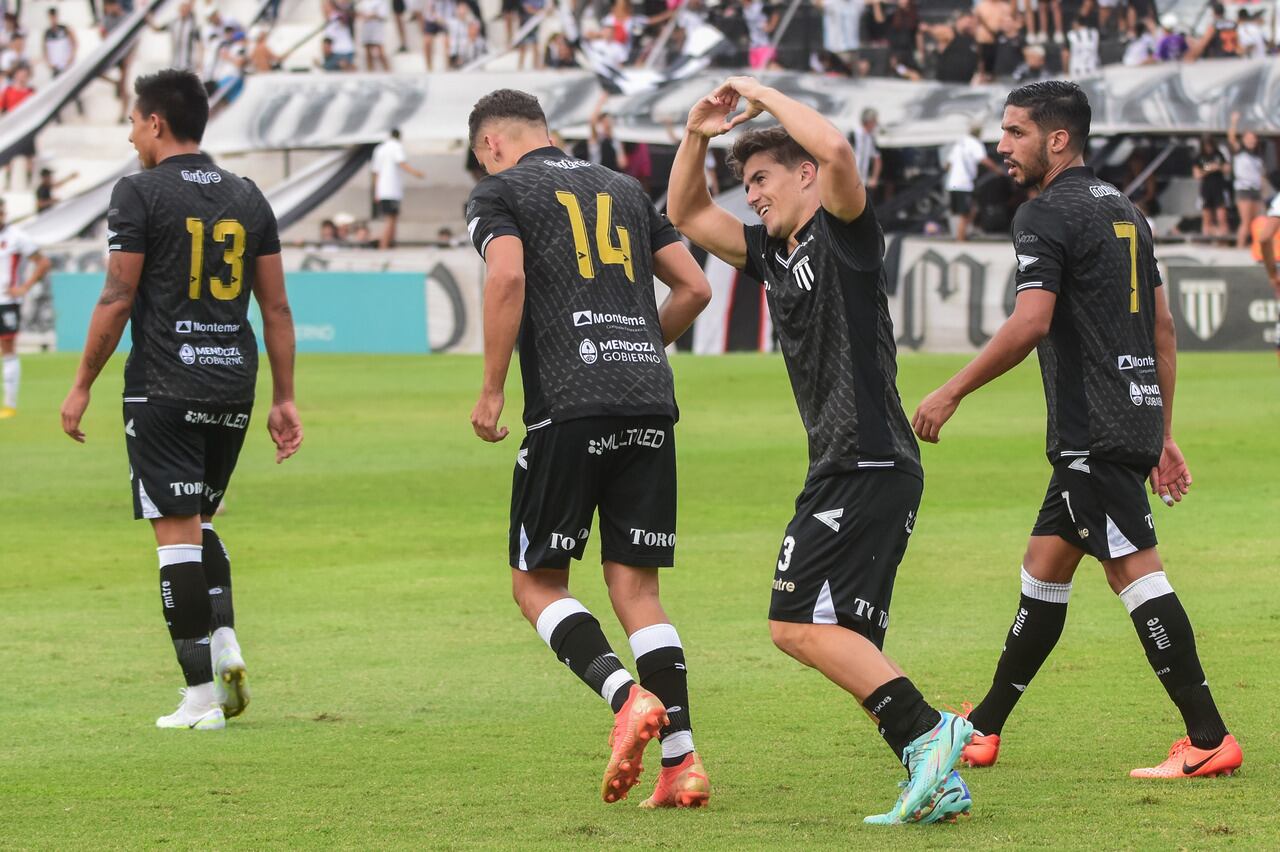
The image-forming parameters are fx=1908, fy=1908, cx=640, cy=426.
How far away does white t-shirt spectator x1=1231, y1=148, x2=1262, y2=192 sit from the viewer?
2845 cm

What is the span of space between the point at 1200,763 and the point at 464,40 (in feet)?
109

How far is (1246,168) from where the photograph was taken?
2855 cm

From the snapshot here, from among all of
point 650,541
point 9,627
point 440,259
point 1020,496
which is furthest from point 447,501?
point 440,259

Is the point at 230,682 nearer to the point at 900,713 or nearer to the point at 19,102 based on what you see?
the point at 900,713

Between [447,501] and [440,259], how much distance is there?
17.1m

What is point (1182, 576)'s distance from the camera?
10078mm

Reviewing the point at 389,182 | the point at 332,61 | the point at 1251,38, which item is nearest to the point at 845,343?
the point at 1251,38

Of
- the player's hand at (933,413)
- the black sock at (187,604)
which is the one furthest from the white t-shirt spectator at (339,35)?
the player's hand at (933,413)

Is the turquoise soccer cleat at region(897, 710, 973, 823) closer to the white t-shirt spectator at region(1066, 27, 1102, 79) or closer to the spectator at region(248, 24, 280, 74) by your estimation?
the white t-shirt spectator at region(1066, 27, 1102, 79)

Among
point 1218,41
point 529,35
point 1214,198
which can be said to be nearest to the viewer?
point 1214,198

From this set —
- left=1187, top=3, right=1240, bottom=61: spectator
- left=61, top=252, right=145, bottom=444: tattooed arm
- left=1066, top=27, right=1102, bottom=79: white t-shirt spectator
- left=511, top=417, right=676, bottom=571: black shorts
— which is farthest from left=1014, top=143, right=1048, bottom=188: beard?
left=1066, top=27, right=1102, bottom=79: white t-shirt spectator

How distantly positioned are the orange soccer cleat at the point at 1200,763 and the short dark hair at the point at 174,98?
4116 millimetres

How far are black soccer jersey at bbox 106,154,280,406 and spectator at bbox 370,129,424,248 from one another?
2605 centimetres

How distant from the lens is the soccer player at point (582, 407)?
5809 mm
